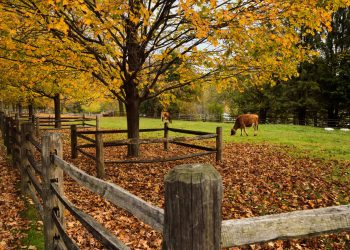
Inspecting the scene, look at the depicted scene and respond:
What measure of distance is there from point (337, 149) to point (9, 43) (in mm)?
14691

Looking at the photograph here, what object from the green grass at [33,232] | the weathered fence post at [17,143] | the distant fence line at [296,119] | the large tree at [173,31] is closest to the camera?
the green grass at [33,232]

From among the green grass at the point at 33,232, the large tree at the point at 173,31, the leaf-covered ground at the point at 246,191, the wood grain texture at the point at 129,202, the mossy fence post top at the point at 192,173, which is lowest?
A: the green grass at the point at 33,232

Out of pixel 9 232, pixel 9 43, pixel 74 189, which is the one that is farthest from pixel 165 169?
pixel 9 43

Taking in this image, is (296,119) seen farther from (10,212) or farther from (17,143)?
(10,212)

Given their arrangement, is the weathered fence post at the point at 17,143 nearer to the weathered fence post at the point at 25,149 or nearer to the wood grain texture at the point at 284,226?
the weathered fence post at the point at 25,149

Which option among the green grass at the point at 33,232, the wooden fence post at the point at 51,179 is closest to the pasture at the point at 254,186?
the green grass at the point at 33,232

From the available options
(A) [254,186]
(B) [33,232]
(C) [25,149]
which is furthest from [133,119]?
(B) [33,232]

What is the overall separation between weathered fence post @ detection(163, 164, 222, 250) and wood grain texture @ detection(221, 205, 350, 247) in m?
0.10

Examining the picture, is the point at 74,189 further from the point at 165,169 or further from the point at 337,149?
the point at 337,149

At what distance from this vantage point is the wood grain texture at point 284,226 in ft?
5.33

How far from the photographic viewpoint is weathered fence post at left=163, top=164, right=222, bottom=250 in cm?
153

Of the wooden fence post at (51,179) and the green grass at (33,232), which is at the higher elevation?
the wooden fence post at (51,179)

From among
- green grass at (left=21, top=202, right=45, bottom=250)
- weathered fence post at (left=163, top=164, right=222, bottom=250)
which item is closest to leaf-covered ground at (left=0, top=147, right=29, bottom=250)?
green grass at (left=21, top=202, right=45, bottom=250)

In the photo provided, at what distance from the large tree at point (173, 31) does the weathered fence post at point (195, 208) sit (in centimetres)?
556
